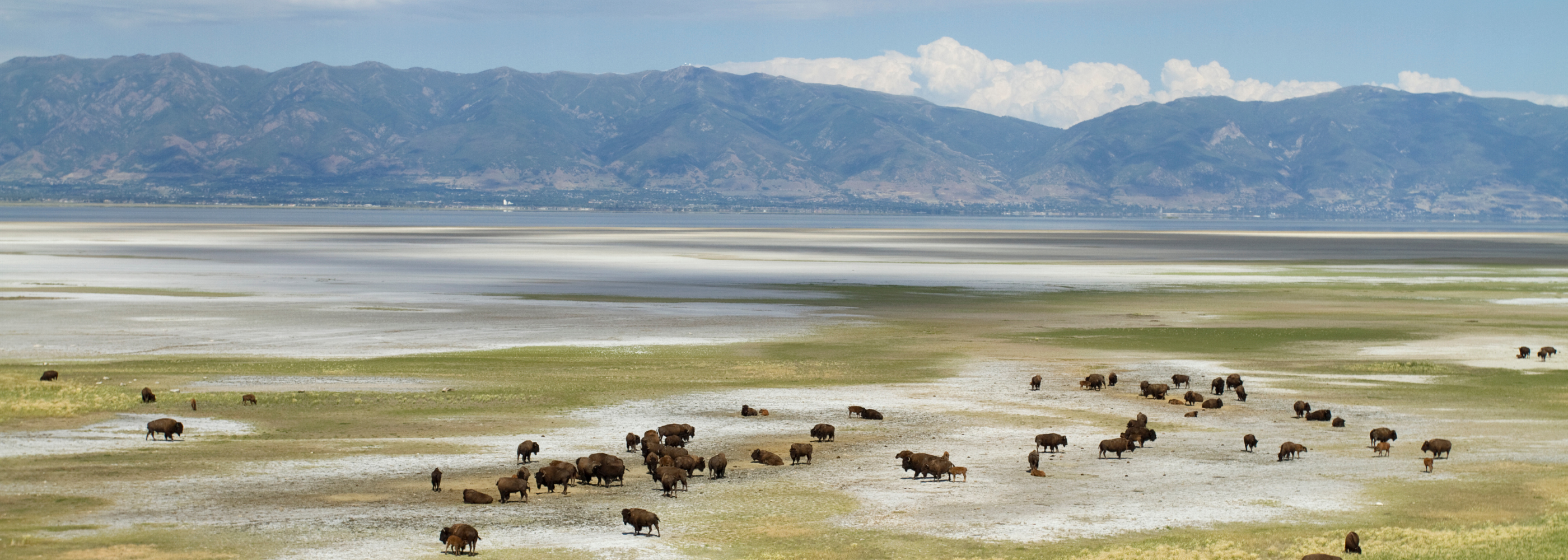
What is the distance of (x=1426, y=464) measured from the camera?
23188 millimetres

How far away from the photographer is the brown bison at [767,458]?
2391cm

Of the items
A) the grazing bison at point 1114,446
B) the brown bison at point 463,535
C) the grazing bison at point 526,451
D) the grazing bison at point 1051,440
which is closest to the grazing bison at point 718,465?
the grazing bison at point 526,451

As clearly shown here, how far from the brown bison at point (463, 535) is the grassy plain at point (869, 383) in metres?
0.32

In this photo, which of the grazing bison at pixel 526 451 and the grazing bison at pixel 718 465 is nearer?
the grazing bison at pixel 718 465

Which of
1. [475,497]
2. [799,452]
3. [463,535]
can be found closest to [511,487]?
[475,497]

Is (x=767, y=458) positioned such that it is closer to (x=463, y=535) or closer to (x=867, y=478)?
(x=867, y=478)

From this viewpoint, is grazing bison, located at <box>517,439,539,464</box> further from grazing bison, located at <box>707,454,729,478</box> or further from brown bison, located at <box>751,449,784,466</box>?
brown bison, located at <box>751,449,784,466</box>

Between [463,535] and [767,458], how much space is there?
7739 millimetres

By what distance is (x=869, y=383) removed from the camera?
118 feet

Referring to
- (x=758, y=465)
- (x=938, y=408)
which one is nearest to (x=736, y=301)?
(x=938, y=408)

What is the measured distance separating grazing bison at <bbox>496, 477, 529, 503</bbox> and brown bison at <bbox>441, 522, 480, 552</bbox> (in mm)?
3031

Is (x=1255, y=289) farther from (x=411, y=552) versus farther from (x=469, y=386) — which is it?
(x=411, y=552)

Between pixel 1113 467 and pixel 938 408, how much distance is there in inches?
293

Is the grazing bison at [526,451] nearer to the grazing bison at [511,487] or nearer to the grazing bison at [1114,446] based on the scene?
the grazing bison at [511,487]
